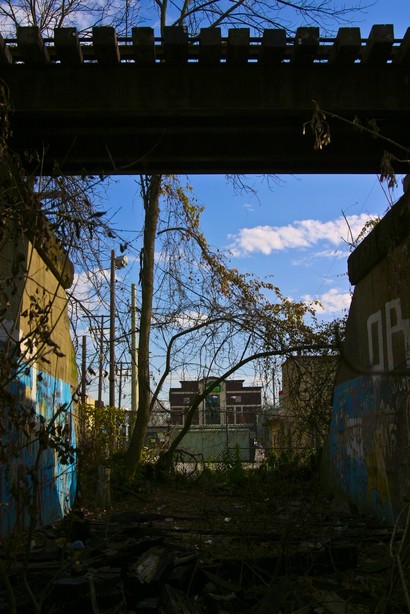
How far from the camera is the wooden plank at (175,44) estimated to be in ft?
21.5

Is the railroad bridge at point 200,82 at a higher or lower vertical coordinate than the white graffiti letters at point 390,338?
higher

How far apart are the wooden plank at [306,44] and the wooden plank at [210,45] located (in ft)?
2.58

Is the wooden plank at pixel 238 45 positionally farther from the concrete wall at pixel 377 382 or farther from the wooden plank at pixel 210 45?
the concrete wall at pixel 377 382

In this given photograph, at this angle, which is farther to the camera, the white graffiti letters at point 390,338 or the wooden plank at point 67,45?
the white graffiti letters at point 390,338

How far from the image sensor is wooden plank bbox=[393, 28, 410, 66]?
653 cm

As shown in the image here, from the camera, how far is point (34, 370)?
8.02 metres

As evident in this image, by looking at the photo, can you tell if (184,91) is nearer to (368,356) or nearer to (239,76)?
(239,76)

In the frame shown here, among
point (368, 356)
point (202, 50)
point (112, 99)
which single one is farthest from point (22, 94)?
point (368, 356)

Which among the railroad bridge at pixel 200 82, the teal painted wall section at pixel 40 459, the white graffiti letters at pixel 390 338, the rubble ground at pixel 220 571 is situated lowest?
the rubble ground at pixel 220 571

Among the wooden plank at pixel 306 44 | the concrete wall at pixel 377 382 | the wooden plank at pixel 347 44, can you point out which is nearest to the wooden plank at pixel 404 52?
the wooden plank at pixel 347 44

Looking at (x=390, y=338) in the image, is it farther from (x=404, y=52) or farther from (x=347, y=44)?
(x=347, y=44)

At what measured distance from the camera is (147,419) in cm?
1434

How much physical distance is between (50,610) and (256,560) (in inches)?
71.0

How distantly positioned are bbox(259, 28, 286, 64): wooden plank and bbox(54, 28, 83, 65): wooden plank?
190 centimetres
